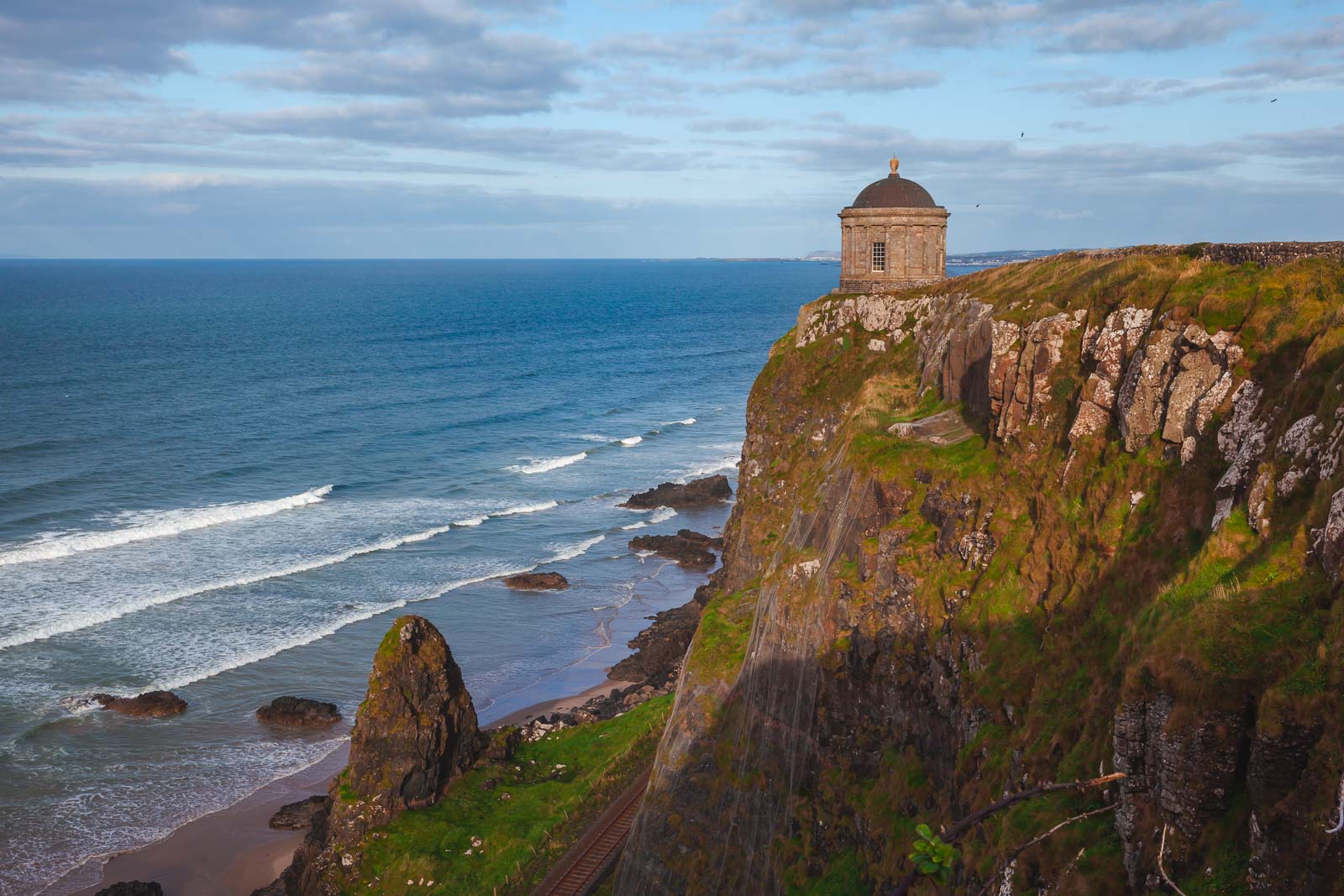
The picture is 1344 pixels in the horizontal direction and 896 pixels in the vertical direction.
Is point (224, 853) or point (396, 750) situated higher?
point (396, 750)

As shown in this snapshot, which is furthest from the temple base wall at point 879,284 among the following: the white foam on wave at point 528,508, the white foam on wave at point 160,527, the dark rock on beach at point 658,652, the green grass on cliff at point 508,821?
the white foam on wave at point 160,527

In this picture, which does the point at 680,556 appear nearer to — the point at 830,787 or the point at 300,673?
the point at 300,673

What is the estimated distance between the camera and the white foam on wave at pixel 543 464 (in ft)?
285

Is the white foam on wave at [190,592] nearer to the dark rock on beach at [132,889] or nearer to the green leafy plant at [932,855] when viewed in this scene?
the dark rock on beach at [132,889]

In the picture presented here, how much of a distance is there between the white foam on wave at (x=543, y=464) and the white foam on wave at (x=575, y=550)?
1756cm

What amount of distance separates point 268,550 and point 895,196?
42893mm

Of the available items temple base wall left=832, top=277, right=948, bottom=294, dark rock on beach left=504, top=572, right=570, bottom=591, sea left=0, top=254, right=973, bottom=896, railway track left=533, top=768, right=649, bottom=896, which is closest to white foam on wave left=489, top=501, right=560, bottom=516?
sea left=0, top=254, right=973, bottom=896

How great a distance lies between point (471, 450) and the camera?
92062mm

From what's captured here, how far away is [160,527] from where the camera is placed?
2630 inches

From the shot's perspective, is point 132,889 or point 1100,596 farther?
point 132,889

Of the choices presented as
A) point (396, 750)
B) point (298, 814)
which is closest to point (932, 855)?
point (396, 750)

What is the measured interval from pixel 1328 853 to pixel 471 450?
8587cm

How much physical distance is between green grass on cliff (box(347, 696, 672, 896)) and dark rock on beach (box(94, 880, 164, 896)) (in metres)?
7.03

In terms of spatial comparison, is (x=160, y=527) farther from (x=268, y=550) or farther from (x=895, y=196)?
(x=895, y=196)
